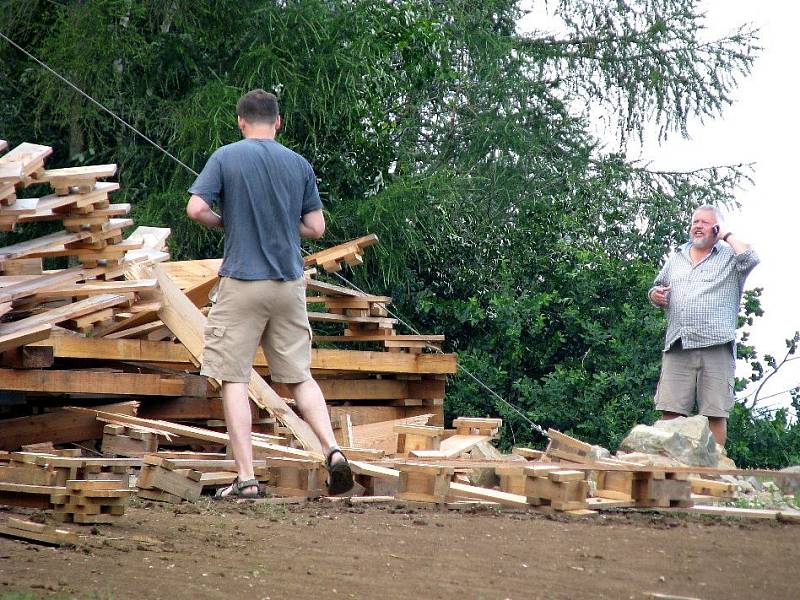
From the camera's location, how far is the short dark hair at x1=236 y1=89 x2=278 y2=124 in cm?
657

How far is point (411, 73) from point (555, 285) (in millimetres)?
3648

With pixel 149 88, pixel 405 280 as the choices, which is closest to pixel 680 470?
pixel 405 280

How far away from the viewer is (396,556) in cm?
497

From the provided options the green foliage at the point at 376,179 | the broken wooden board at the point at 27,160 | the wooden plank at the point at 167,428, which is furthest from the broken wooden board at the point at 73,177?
the green foliage at the point at 376,179

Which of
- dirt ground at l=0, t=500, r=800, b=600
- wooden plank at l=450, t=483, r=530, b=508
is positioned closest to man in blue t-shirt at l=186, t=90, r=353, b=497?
dirt ground at l=0, t=500, r=800, b=600

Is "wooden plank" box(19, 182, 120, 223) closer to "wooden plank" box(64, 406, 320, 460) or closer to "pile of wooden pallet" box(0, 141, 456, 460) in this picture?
"pile of wooden pallet" box(0, 141, 456, 460)

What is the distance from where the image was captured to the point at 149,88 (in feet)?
49.6

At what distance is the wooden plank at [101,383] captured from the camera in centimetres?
800

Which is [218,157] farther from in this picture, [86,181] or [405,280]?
[405,280]

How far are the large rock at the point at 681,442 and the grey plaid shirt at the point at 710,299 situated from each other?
2.93 ft

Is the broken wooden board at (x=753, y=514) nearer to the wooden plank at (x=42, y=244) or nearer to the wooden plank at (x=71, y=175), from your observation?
the wooden plank at (x=71, y=175)

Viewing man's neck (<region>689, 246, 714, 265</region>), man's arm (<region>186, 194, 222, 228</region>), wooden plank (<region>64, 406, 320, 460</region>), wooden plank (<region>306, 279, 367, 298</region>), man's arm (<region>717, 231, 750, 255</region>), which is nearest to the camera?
man's arm (<region>186, 194, 222, 228</region>)

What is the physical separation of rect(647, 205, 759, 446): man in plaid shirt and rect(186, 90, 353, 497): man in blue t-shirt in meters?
4.04

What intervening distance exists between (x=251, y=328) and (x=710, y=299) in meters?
4.38
